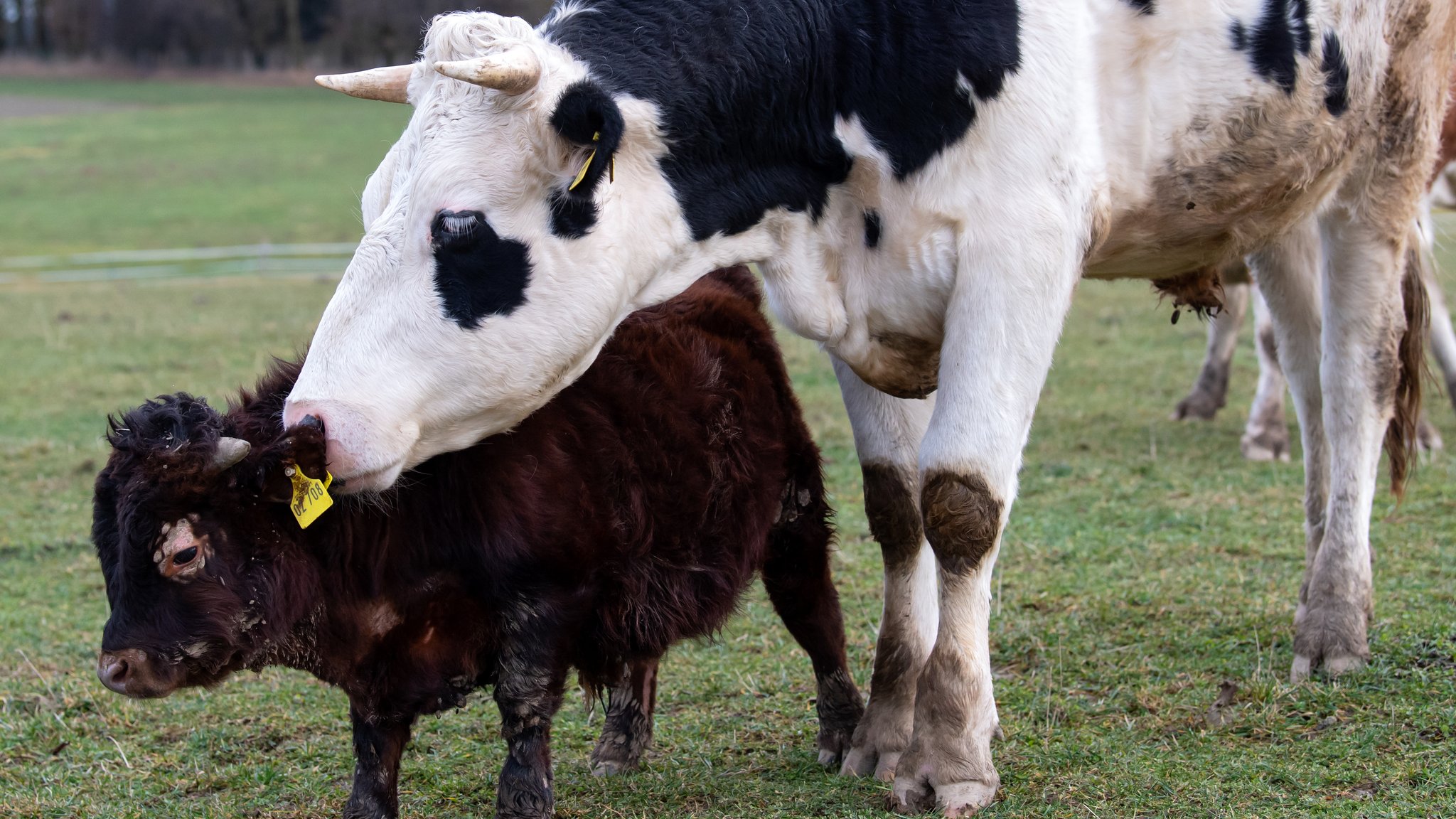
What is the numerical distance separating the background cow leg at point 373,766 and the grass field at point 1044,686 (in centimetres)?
39

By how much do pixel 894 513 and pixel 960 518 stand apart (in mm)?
594

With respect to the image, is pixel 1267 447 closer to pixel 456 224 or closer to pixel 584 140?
pixel 584 140

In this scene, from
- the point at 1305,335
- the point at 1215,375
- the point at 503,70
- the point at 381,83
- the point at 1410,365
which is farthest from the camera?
the point at 1215,375

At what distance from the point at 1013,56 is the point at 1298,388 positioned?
222cm

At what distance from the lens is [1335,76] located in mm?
4074

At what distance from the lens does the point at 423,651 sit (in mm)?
3539

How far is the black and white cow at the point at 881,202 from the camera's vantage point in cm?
332

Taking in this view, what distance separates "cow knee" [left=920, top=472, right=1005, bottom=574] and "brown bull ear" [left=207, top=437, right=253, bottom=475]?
1.60 meters

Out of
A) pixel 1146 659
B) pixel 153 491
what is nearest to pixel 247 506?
pixel 153 491

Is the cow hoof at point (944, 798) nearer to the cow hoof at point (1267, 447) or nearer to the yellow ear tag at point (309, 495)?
the yellow ear tag at point (309, 495)

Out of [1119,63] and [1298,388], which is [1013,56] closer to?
[1119,63]

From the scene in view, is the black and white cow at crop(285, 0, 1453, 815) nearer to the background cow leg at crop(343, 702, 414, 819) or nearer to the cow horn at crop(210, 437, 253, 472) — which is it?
the cow horn at crop(210, 437, 253, 472)

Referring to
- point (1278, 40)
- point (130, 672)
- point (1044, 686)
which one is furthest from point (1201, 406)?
point (130, 672)

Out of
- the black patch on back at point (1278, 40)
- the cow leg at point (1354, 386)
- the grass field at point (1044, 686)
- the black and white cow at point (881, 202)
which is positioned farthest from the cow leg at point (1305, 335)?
the black patch on back at point (1278, 40)
